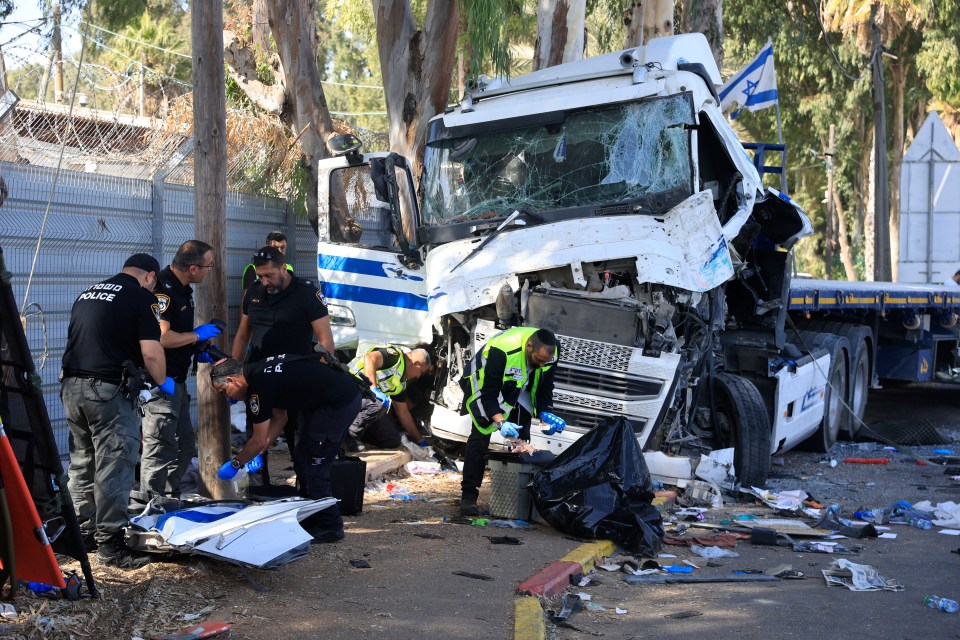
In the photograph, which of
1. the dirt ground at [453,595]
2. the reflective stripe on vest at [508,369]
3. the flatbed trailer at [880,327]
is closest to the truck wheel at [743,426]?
the dirt ground at [453,595]

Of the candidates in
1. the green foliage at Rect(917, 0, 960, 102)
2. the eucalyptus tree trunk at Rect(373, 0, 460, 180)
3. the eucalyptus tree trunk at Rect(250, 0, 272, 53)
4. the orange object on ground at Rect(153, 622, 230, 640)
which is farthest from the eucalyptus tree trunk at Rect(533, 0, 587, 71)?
the green foliage at Rect(917, 0, 960, 102)

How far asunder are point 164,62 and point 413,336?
2514 centimetres

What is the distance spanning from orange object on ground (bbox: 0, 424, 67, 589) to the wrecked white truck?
423 centimetres

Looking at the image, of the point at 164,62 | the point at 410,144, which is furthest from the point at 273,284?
the point at 164,62

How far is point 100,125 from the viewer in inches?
353

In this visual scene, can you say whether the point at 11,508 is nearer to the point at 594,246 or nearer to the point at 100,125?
the point at 594,246

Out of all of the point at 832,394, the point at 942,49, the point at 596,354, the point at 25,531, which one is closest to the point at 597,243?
the point at 596,354

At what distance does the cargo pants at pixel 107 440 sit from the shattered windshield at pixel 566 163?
382 cm

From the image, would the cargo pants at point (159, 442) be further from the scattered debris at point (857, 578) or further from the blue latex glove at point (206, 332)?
the scattered debris at point (857, 578)

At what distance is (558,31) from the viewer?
1423 cm

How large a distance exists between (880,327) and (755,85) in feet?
12.4

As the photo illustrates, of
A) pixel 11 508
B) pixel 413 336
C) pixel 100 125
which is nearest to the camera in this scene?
pixel 11 508

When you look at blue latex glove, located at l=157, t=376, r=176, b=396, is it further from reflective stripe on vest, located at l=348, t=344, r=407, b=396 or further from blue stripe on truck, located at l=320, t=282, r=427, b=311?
blue stripe on truck, located at l=320, t=282, r=427, b=311

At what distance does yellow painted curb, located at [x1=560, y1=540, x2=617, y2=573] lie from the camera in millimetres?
6344
